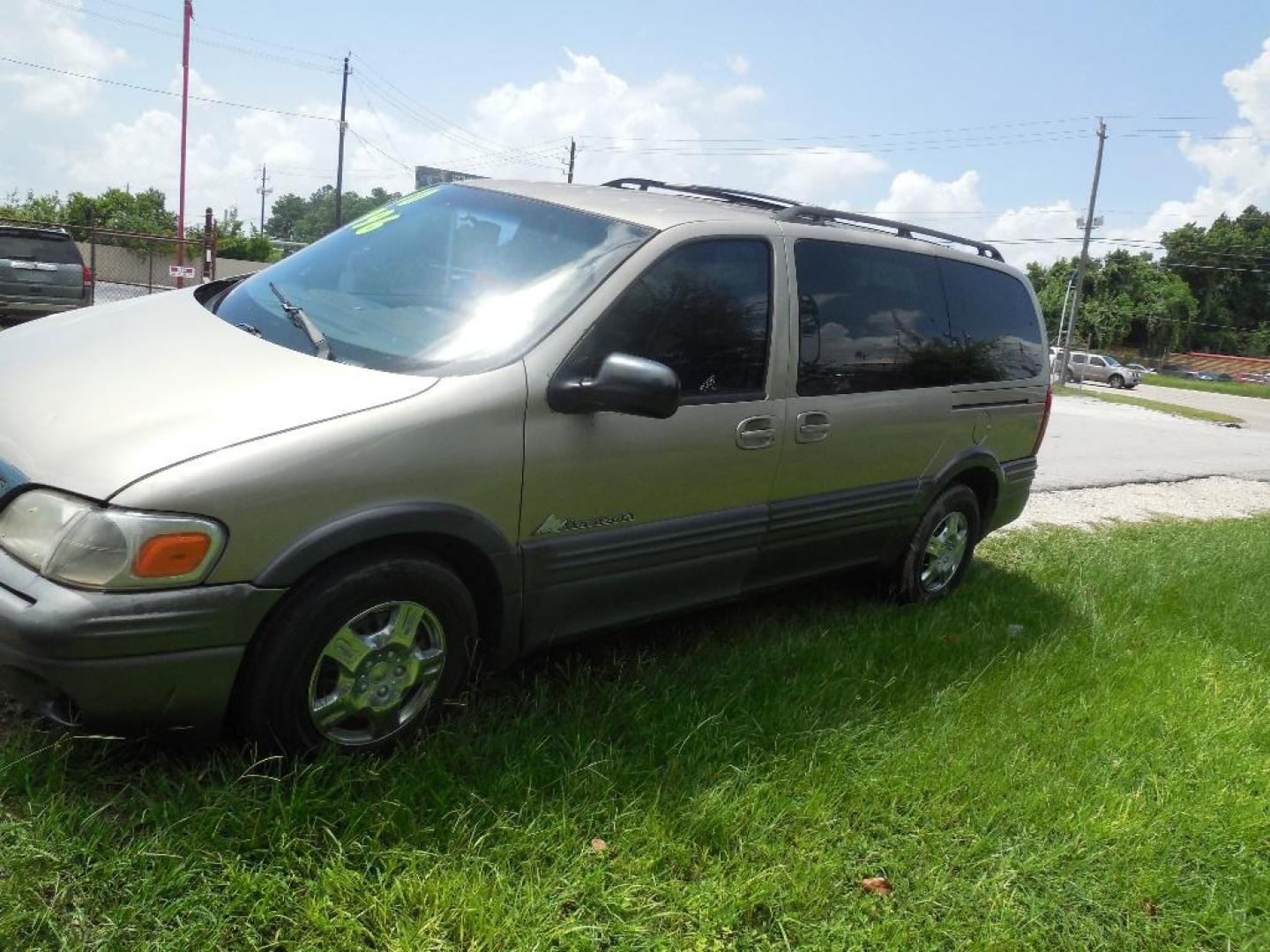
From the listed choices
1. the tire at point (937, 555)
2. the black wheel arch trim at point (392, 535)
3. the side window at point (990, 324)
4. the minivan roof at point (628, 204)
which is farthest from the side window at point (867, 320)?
the black wheel arch trim at point (392, 535)

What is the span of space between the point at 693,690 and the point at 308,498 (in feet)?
5.09

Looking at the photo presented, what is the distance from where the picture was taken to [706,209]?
383 centimetres

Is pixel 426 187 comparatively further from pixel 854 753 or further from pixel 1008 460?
pixel 1008 460

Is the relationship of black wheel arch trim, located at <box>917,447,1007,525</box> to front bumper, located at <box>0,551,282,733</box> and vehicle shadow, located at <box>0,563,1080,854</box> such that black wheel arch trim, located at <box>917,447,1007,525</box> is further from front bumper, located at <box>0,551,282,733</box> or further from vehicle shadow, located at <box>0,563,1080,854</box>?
front bumper, located at <box>0,551,282,733</box>

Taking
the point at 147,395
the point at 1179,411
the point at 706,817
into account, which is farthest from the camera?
the point at 1179,411

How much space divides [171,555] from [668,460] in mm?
1585

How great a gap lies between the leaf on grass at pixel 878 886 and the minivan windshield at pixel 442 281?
1779 millimetres

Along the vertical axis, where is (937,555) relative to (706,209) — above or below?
Result: below

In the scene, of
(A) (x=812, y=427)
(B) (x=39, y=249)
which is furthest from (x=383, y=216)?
(B) (x=39, y=249)

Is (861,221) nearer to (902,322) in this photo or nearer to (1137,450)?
(902,322)

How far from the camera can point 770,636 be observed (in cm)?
428

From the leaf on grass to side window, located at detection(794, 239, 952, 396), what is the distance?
5.97 feet

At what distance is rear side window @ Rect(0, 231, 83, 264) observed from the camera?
1236 cm

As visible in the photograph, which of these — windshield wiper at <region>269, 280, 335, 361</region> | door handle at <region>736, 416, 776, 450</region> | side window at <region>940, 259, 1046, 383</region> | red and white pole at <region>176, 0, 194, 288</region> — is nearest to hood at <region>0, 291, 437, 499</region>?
windshield wiper at <region>269, 280, 335, 361</region>
